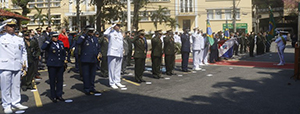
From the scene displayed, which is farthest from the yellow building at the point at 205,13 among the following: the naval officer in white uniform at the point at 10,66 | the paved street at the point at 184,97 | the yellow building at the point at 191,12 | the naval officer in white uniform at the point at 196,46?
the naval officer in white uniform at the point at 10,66

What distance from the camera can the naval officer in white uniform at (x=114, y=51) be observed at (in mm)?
8312

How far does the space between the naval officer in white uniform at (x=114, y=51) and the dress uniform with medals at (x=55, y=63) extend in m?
1.68

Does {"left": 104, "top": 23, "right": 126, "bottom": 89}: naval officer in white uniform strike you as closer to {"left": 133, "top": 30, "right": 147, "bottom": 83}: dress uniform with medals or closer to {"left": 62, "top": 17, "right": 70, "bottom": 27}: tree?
{"left": 133, "top": 30, "right": 147, "bottom": 83}: dress uniform with medals

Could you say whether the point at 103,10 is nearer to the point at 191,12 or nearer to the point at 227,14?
the point at 191,12

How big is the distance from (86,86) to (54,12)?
43.9 metres

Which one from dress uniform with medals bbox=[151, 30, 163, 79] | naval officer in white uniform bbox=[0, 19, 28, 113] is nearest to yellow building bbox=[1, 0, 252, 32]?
dress uniform with medals bbox=[151, 30, 163, 79]

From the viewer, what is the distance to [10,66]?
5898 mm

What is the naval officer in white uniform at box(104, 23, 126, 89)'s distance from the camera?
327 inches

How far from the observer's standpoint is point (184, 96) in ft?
24.1

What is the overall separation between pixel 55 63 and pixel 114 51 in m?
2.00

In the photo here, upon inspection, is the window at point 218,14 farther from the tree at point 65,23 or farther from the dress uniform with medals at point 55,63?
the dress uniform with medals at point 55,63

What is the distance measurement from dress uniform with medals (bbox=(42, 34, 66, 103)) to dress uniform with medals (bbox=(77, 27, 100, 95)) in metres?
0.62

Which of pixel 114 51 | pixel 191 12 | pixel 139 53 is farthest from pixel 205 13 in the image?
pixel 114 51

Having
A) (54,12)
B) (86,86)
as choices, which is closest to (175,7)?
(54,12)
